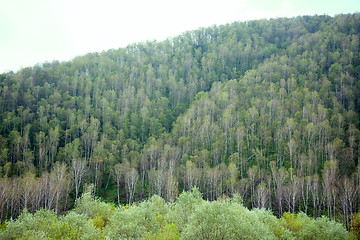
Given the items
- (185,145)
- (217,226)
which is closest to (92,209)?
(217,226)

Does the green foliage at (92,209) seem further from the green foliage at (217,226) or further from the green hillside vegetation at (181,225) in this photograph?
the green foliage at (217,226)

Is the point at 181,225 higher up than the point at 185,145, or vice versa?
the point at 181,225

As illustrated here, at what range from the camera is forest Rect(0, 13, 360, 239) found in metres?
55.9

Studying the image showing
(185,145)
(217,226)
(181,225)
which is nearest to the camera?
(217,226)

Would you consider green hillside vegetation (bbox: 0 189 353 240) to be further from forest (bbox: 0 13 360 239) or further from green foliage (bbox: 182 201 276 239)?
forest (bbox: 0 13 360 239)

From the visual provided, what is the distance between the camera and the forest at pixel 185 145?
2200 inches

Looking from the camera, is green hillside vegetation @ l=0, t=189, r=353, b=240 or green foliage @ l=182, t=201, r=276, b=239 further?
green hillside vegetation @ l=0, t=189, r=353, b=240

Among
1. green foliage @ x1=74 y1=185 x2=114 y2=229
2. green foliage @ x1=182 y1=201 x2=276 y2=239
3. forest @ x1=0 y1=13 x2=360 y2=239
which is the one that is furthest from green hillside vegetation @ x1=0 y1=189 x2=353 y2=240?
green foliage @ x1=74 y1=185 x2=114 y2=229

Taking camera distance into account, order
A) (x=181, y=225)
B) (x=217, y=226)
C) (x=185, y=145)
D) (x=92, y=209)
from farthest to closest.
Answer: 1. (x=185, y=145)
2. (x=92, y=209)
3. (x=181, y=225)
4. (x=217, y=226)

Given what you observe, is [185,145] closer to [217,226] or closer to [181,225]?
[181,225]

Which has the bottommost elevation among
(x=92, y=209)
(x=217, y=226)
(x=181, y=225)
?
(x=92, y=209)

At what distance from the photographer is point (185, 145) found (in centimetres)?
10744

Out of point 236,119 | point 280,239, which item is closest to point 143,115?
point 236,119

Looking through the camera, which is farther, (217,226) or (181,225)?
(181,225)
